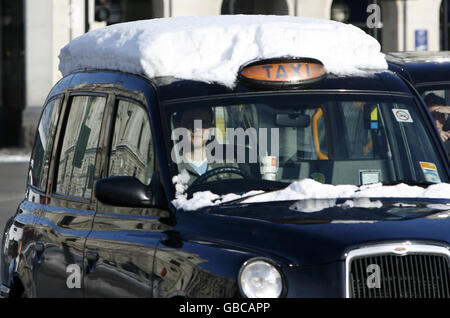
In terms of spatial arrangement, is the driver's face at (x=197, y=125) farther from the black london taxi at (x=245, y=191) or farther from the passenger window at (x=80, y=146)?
the passenger window at (x=80, y=146)

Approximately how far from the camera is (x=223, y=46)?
5598 millimetres

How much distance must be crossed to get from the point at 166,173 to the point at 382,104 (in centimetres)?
122

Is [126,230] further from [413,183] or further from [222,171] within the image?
[413,183]

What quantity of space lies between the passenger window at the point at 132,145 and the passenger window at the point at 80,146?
0.20 meters

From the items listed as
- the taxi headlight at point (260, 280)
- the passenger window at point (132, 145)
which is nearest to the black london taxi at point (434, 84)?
the passenger window at point (132, 145)

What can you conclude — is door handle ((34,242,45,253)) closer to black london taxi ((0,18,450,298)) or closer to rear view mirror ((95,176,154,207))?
black london taxi ((0,18,450,298))

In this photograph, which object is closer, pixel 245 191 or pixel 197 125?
pixel 245 191

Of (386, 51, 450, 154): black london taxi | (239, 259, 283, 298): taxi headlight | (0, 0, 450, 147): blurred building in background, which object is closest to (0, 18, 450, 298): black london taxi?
(239, 259, 283, 298): taxi headlight

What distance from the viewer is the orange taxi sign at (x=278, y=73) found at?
540cm

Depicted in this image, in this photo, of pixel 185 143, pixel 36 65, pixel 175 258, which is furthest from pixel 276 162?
pixel 36 65

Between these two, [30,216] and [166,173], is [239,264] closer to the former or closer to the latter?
[166,173]

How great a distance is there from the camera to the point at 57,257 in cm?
582

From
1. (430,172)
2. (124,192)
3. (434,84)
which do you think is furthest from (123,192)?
(434,84)

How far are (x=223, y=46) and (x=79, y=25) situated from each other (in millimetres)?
25663
